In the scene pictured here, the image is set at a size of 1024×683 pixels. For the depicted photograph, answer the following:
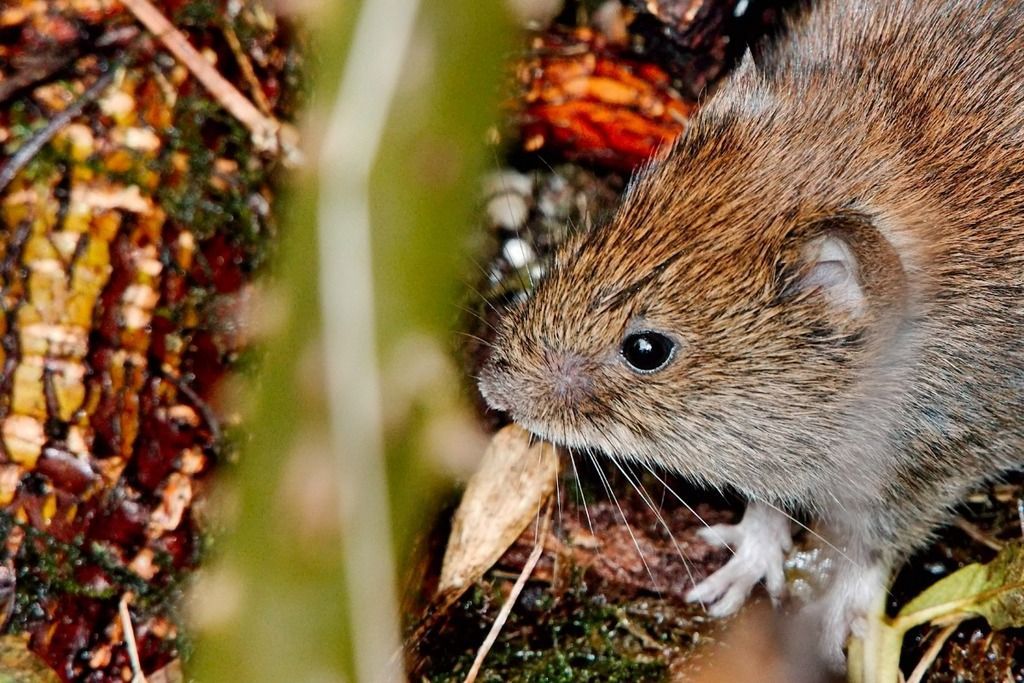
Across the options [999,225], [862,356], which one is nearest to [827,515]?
[862,356]

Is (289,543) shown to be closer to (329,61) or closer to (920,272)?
(329,61)

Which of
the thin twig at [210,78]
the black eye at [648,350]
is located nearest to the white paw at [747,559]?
the black eye at [648,350]

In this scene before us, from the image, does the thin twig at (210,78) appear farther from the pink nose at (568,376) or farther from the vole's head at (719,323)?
the pink nose at (568,376)

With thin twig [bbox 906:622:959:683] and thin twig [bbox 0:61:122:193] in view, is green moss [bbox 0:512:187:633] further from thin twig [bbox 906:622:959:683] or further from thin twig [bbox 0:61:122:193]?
thin twig [bbox 906:622:959:683]

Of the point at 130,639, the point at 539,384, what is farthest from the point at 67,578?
the point at 539,384

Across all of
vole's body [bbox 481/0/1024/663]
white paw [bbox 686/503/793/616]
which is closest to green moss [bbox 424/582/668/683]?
white paw [bbox 686/503/793/616]

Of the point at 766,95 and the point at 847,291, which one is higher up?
the point at 766,95
